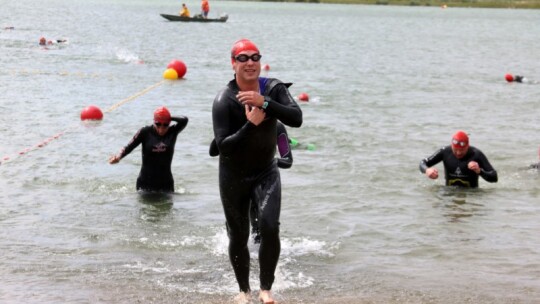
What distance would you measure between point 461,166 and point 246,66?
24.5 ft

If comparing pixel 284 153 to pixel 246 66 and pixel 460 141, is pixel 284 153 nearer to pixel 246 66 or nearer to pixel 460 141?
pixel 246 66

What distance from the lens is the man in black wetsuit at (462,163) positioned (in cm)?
1326

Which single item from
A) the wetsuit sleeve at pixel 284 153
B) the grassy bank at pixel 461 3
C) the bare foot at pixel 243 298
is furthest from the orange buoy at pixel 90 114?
the grassy bank at pixel 461 3

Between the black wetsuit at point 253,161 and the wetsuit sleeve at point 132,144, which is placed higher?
the black wetsuit at point 253,161

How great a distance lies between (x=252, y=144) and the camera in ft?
23.5

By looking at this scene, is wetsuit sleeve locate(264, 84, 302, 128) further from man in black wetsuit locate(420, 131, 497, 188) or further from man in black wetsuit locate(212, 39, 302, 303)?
man in black wetsuit locate(420, 131, 497, 188)

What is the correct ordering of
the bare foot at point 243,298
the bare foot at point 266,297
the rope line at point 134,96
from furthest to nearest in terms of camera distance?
the rope line at point 134,96, the bare foot at point 243,298, the bare foot at point 266,297

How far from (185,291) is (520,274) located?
12.2 ft

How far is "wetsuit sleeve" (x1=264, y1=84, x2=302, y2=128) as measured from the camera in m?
6.86

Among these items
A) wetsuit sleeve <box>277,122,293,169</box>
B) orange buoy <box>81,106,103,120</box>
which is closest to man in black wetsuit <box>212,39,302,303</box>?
wetsuit sleeve <box>277,122,293,169</box>

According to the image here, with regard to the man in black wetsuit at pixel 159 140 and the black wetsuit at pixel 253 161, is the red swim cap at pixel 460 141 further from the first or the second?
the black wetsuit at pixel 253 161

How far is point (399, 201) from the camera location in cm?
1386

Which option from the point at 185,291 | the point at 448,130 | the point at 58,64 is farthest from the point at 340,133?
the point at 58,64

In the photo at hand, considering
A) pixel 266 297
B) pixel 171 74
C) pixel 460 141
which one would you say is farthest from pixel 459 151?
pixel 171 74
